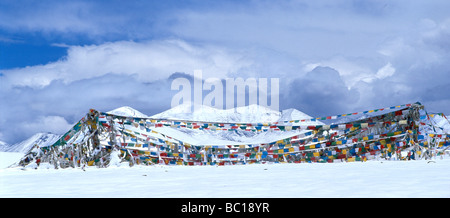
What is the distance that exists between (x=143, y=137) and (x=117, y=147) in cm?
98

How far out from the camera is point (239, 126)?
40.8 ft

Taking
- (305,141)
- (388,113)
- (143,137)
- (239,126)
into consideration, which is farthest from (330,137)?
(143,137)

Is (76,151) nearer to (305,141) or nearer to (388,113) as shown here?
(305,141)

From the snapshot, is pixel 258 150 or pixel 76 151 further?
pixel 258 150
